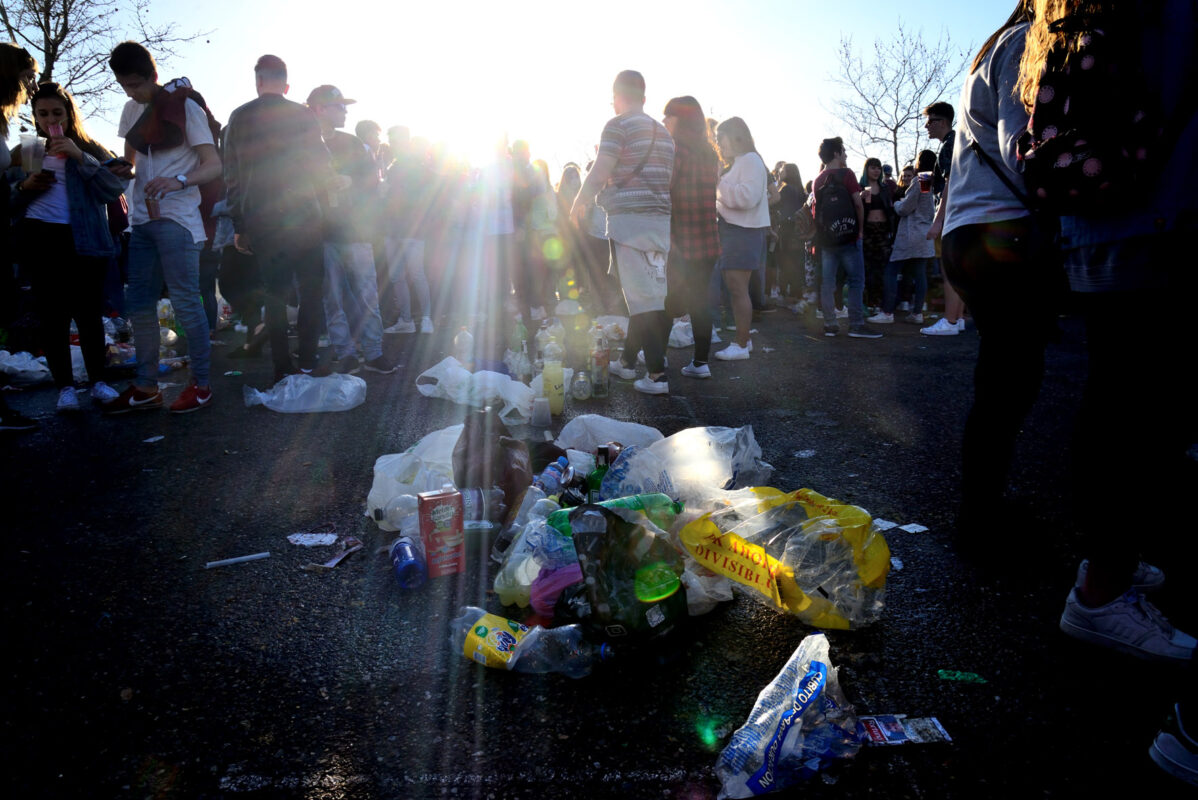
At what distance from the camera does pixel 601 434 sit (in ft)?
11.4

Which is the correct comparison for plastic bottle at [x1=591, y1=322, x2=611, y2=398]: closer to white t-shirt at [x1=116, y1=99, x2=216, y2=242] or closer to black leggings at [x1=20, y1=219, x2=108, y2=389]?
white t-shirt at [x1=116, y1=99, x2=216, y2=242]

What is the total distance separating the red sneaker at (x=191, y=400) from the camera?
448cm

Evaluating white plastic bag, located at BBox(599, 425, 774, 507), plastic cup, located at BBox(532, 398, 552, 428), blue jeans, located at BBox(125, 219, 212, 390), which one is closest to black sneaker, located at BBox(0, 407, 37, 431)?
blue jeans, located at BBox(125, 219, 212, 390)

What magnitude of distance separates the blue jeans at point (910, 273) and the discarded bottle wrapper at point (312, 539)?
295 inches

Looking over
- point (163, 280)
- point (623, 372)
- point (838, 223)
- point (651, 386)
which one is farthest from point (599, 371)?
point (838, 223)

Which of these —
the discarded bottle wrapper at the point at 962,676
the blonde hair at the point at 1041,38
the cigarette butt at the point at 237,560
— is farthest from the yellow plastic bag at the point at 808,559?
the cigarette butt at the point at 237,560

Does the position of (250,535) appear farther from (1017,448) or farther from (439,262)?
(439,262)

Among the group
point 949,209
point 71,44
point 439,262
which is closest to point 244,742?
point 949,209

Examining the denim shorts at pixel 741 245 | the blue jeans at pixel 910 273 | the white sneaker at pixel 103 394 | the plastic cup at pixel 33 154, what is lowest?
the white sneaker at pixel 103 394

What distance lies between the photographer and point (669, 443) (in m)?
2.94

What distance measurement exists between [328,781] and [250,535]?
1.50 metres

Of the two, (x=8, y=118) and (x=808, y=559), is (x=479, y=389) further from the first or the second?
(x=8, y=118)

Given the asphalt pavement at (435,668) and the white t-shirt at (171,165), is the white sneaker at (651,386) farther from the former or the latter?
the white t-shirt at (171,165)

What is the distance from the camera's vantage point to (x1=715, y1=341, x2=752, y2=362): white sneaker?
6.20 m
